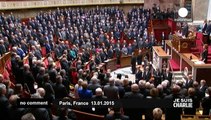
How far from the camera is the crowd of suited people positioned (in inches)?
235

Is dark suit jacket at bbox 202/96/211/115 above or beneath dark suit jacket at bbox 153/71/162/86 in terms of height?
above

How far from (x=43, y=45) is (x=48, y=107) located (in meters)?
10.2

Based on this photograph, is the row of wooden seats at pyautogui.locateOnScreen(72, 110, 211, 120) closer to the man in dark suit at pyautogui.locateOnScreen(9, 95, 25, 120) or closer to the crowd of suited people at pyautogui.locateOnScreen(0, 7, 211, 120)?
the crowd of suited people at pyautogui.locateOnScreen(0, 7, 211, 120)

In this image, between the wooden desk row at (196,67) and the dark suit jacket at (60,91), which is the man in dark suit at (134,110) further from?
the wooden desk row at (196,67)

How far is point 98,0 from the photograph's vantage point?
26359 millimetres

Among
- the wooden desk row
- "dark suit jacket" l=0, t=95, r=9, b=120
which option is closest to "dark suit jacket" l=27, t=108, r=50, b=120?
"dark suit jacket" l=0, t=95, r=9, b=120

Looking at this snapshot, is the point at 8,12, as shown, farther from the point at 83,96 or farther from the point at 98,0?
the point at 83,96

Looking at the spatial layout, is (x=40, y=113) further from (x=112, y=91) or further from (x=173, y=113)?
(x=173, y=113)

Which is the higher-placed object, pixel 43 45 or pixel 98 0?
pixel 98 0

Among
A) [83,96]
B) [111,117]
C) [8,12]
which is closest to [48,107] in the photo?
[111,117]

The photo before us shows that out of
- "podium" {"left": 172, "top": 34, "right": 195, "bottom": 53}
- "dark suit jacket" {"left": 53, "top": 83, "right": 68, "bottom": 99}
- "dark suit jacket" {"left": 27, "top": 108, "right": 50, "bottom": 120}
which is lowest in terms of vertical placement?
"podium" {"left": 172, "top": 34, "right": 195, "bottom": 53}

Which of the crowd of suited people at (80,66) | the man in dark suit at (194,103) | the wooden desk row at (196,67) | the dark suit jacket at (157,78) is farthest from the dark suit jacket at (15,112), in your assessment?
the wooden desk row at (196,67)

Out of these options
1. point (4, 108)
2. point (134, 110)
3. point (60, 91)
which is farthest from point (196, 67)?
point (4, 108)

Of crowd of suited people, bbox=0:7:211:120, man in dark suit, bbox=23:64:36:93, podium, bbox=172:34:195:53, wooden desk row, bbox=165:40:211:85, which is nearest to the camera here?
crowd of suited people, bbox=0:7:211:120
